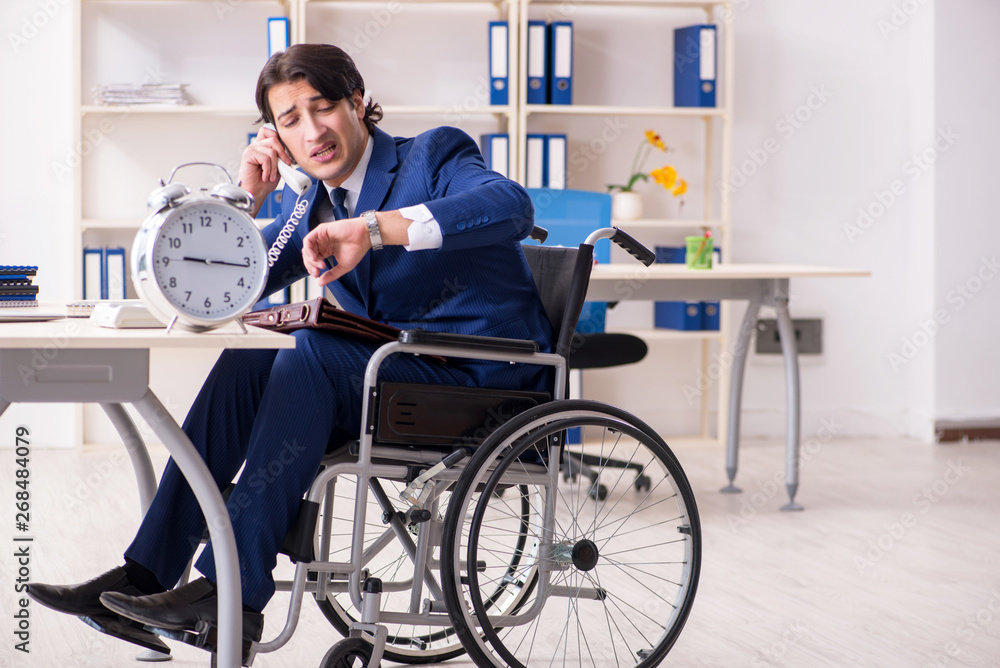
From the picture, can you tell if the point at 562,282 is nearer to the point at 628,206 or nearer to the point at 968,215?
the point at 628,206

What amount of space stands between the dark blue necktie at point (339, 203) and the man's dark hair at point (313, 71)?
0.49 feet

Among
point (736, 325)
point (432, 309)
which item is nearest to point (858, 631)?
point (432, 309)

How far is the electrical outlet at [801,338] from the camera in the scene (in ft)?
14.3

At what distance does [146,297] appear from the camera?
4.14 feet

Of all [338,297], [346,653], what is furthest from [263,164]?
[346,653]

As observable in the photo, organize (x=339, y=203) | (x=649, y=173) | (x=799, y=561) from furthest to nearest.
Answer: (x=649, y=173) < (x=799, y=561) < (x=339, y=203)

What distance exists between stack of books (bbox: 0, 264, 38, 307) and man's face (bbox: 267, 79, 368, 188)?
455 mm

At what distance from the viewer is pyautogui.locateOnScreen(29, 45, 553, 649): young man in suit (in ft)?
4.55

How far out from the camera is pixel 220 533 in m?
1.30

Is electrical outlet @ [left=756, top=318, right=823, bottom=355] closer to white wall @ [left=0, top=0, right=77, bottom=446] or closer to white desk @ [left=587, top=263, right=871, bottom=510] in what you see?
white desk @ [left=587, top=263, right=871, bottom=510]

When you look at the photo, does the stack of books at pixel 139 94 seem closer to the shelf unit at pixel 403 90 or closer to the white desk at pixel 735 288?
the shelf unit at pixel 403 90

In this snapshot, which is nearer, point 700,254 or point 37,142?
point 700,254

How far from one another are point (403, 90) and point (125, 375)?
3105mm

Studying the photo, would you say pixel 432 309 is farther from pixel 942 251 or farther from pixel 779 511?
pixel 942 251
